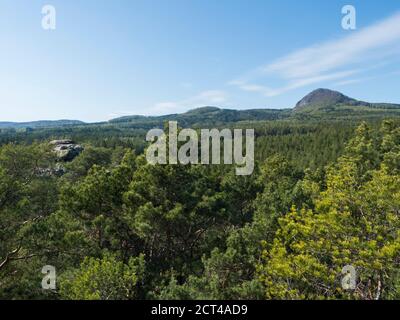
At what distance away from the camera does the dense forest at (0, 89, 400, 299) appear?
52.4 feet

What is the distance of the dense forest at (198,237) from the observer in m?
16.0

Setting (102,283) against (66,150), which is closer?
(102,283)

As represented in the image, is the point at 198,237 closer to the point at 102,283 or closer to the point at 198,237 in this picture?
the point at 198,237

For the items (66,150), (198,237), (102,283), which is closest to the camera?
(102,283)

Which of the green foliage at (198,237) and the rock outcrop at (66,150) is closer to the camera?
the green foliage at (198,237)

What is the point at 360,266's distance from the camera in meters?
15.2

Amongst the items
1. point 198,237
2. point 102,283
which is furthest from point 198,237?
point 102,283

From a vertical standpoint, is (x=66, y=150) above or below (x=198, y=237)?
above

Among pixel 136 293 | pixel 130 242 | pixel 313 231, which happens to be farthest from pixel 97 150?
pixel 313 231

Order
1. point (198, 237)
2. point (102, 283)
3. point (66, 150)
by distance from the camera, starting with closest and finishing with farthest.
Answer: point (102, 283), point (198, 237), point (66, 150)

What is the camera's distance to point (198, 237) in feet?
96.5

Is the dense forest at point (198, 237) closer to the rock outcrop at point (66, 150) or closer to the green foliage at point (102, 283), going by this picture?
the green foliage at point (102, 283)

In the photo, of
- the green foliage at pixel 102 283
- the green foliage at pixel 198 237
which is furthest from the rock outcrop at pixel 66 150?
the green foliage at pixel 102 283

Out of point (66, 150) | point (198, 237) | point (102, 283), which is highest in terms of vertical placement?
point (66, 150)
